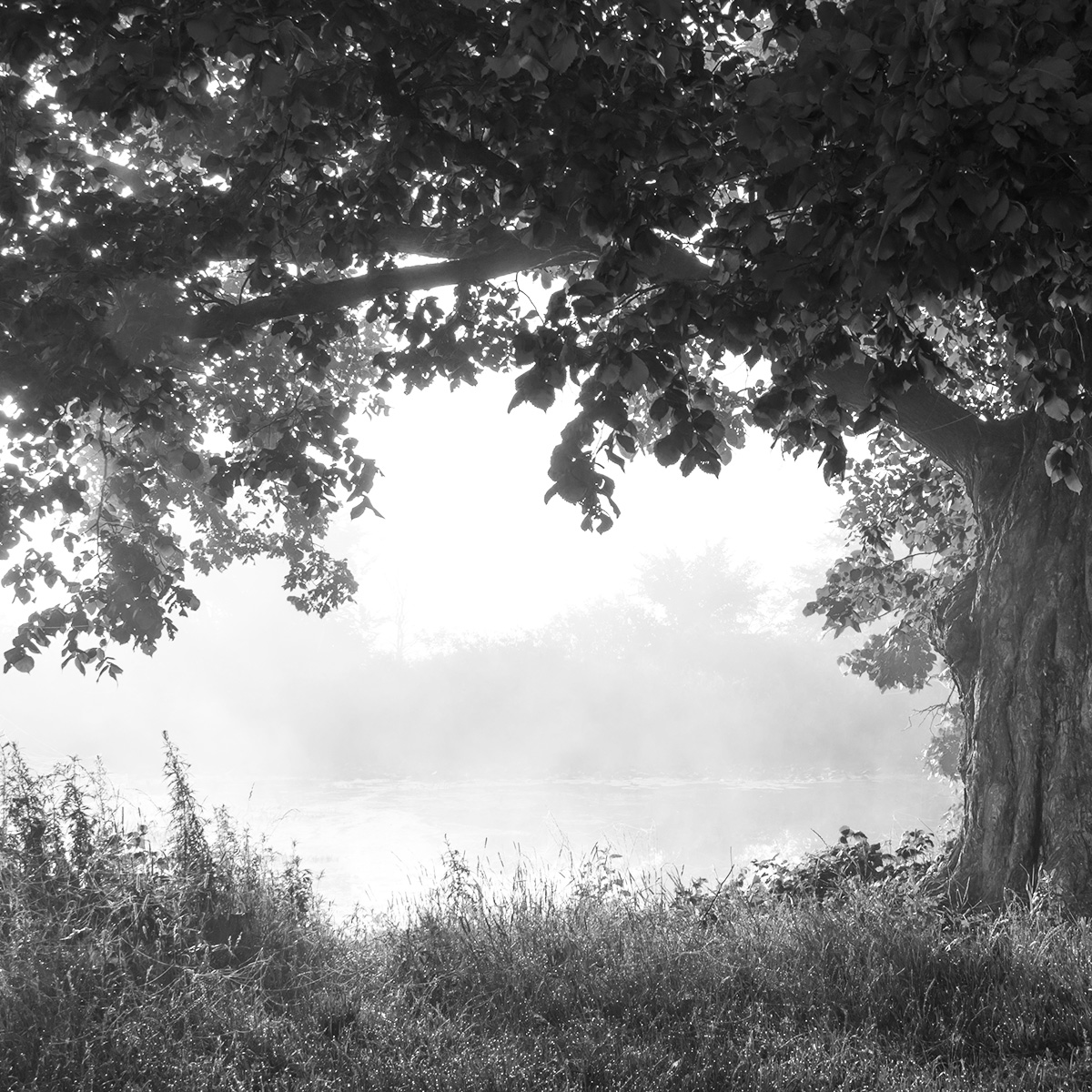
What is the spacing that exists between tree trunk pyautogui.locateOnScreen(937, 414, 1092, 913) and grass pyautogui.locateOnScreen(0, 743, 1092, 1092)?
1.64 ft

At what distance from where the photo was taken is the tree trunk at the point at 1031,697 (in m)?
5.93

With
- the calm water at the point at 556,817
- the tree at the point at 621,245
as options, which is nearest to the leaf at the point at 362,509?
the tree at the point at 621,245

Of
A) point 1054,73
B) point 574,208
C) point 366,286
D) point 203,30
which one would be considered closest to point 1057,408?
point 1054,73

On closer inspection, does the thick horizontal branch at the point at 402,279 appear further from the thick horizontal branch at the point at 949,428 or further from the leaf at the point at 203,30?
the leaf at the point at 203,30

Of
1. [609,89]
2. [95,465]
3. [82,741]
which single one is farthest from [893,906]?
[82,741]

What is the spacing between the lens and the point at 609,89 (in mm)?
4223

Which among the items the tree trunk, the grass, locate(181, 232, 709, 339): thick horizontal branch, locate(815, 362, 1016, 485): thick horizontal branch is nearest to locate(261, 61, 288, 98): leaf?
locate(181, 232, 709, 339): thick horizontal branch

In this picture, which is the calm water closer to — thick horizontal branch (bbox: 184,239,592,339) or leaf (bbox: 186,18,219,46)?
thick horizontal branch (bbox: 184,239,592,339)

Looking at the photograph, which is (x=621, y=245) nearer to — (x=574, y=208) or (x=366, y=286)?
(x=574, y=208)

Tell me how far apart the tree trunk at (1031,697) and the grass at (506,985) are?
19.7 inches

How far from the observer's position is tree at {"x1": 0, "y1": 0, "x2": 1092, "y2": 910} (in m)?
2.97

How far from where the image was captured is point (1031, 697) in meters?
6.18

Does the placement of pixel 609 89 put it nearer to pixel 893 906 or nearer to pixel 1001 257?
pixel 1001 257

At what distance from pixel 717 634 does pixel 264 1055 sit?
34.6 meters
